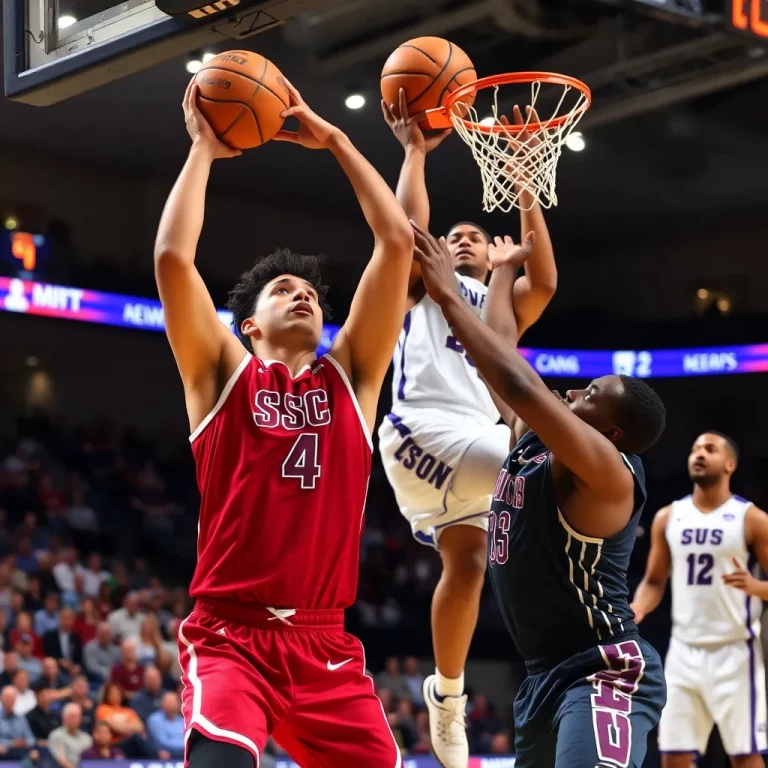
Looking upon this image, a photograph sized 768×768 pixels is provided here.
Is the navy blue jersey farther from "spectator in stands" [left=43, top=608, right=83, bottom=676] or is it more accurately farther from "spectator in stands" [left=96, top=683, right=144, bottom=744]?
"spectator in stands" [left=43, top=608, right=83, bottom=676]

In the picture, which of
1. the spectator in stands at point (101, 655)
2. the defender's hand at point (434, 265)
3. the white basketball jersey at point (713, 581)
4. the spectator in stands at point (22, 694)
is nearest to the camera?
the defender's hand at point (434, 265)

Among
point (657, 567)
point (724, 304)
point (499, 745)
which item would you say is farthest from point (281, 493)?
point (724, 304)

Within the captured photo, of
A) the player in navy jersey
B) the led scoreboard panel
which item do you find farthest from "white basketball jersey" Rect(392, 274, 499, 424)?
the led scoreboard panel

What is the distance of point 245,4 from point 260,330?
1.30 metres

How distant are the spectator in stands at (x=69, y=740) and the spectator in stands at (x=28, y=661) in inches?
35.9

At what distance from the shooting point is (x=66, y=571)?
12375 millimetres

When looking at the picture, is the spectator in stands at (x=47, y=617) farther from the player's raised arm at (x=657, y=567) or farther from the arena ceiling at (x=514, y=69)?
the player's raised arm at (x=657, y=567)

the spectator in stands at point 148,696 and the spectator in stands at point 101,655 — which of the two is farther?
the spectator in stands at point 101,655

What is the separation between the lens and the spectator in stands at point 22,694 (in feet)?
32.1

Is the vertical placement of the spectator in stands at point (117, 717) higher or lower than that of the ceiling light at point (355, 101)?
lower

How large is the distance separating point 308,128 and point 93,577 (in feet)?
Answer: 31.4

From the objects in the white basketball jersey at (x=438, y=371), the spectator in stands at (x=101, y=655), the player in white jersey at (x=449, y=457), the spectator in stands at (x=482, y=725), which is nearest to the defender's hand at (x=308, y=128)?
the player in white jersey at (x=449, y=457)

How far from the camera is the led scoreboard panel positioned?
18.3 feet

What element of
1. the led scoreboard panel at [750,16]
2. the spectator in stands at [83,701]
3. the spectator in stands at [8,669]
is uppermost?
the led scoreboard panel at [750,16]
